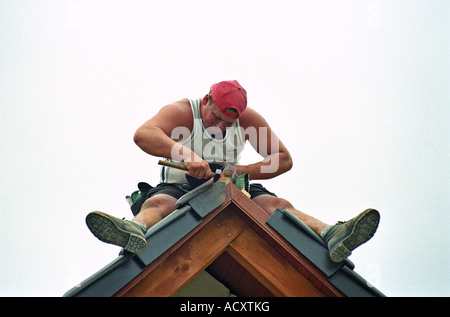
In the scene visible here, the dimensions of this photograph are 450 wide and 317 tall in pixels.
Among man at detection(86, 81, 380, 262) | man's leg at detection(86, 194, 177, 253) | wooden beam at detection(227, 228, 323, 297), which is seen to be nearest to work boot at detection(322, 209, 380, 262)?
man at detection(86, 81, 380, 262)

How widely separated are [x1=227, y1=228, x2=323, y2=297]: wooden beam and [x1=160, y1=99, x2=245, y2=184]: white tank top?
98 cm

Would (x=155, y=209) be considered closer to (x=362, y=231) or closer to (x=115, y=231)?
(x=115, y=231)

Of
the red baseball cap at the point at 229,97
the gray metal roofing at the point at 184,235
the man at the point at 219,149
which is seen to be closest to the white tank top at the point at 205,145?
the man at the point at 219,149

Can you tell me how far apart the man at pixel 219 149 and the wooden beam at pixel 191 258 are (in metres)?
0.25

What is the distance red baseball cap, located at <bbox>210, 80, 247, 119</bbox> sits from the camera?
3426 millimetres

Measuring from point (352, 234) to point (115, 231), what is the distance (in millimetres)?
1266

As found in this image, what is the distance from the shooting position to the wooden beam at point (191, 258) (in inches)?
97.0

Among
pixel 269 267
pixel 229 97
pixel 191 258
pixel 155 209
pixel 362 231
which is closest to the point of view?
pixel 362 231

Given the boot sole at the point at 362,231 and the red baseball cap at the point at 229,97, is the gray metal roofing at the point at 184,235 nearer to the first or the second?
the boot sole at the point at 362,231

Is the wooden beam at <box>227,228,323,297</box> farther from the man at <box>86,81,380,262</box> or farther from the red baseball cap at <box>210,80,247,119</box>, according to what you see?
the red baseball cap at <box>210,80,247,119</box>

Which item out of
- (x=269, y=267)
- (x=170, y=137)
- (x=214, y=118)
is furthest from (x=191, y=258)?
(x=214, y=118)

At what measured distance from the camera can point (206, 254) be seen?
8.64 feet

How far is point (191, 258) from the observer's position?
2598mm
